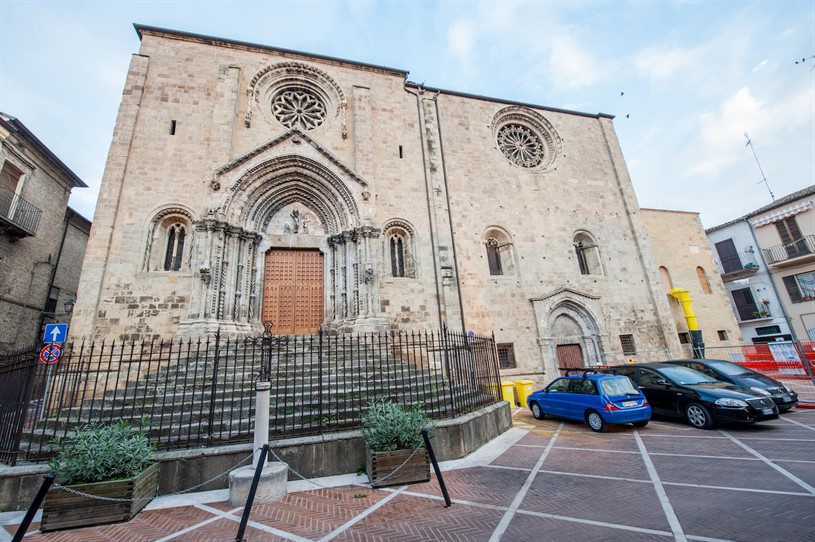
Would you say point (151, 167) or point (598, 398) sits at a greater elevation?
point (151, 167)

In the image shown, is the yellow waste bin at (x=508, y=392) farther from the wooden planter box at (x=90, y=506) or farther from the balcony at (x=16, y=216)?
the balcony at (x=16, y=216)

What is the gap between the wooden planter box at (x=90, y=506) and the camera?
4.07 m

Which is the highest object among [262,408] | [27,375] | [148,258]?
[148,258]

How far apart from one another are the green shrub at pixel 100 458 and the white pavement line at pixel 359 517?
284 cm

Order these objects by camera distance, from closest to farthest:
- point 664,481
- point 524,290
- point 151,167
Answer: point 664,481 < point 151,167 < point 524,290

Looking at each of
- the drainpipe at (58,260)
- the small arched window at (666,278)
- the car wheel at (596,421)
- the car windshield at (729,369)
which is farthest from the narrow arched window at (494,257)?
the drainpipe at (58,260)

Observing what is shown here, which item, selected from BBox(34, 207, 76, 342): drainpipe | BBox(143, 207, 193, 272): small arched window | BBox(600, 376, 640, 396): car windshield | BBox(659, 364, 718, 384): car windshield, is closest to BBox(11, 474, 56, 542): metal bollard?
BBox(143, 207, 193, 272): small arched window

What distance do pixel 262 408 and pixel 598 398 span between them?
7389 mm

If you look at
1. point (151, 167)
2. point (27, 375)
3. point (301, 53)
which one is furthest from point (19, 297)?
point (301, 53)

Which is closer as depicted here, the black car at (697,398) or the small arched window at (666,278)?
the black car at (697,398)

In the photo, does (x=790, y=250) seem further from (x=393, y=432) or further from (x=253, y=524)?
(x=253, y=524)

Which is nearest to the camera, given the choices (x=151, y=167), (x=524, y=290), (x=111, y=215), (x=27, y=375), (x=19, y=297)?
(x=27, y=375)

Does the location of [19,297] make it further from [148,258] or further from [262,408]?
[262,408]

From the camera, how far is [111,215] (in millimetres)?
10672
